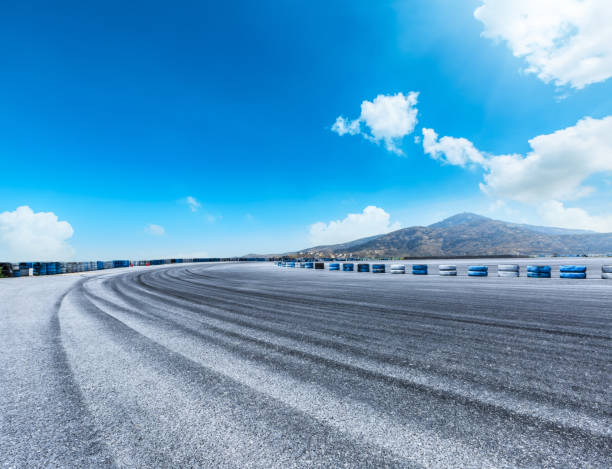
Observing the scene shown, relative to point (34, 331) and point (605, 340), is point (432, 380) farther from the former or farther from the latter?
point (34, 331)

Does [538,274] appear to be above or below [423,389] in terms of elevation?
below

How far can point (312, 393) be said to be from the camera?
3.35m

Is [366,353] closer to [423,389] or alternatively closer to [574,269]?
[423,389]

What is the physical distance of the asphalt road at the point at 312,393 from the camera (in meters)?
2.32

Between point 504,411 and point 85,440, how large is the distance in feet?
13.3

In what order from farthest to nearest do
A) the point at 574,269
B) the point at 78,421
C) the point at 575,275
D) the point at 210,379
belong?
the point at 574,269
the point at 575,275
the point at 210,379
the point at 78,421

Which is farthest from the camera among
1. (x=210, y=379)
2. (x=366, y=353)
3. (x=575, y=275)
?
(x=575, y=275)

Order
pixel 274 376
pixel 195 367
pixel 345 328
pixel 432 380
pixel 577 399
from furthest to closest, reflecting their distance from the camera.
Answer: pixel 345 328
pixel 195 367
pixel 274 376
pixel 432 380
pixel 577 399

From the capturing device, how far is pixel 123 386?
3.66 meters

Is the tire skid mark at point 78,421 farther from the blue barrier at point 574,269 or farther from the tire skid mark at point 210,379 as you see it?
the blue barrier at point 574,269

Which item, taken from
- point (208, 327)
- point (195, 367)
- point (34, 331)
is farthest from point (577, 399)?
point (34, 331)

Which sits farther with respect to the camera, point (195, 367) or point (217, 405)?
point (195, 367)

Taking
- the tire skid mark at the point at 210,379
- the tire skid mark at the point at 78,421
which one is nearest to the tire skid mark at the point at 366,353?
the tire skid mark at the point at 210,379

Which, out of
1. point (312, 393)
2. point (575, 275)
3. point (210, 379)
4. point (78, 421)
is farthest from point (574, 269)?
point (78, 421)
